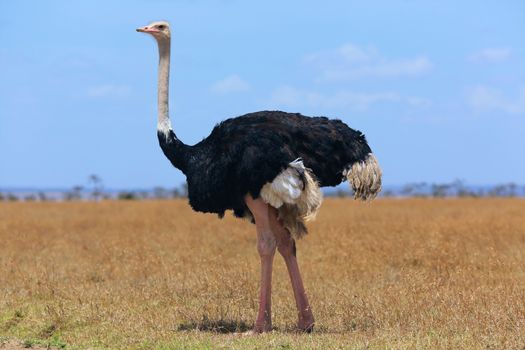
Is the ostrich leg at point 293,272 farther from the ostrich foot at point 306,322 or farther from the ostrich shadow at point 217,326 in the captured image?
the ostrich shadow at point 217,326

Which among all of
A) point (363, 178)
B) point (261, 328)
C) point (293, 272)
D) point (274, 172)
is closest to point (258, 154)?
point (274, 172)

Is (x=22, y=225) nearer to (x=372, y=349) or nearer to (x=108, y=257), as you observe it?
(x=108, y=257)

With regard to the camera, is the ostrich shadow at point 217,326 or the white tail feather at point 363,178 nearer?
the white tail feather at point 363,178

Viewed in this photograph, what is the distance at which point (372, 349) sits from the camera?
704cm

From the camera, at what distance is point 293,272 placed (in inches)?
331

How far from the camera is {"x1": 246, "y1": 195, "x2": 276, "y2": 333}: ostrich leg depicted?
26.6 ft

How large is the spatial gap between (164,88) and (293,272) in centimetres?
216

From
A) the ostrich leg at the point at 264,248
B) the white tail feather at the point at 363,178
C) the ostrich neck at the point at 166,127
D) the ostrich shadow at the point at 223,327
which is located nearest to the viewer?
the ostrich leg at the point at 264,248

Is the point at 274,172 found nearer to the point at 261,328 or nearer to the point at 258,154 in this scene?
the point at 258,154

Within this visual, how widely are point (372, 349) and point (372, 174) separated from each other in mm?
1826

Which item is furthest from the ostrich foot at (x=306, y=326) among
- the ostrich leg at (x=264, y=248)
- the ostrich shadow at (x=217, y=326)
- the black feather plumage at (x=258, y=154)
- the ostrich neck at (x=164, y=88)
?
the ostrich neck at (x=164, y=88)

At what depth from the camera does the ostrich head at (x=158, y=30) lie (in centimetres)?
919

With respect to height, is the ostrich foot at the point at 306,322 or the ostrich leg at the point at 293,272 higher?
the ostrich leg at the point at 293,272

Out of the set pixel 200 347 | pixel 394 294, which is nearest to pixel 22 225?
pixel 394 294
